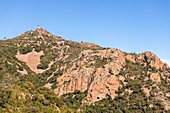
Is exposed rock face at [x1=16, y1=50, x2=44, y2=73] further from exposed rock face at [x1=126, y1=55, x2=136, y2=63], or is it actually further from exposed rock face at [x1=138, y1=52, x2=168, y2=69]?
exposed rock face at [x1=138, y1=52, x2=168, y2=69]

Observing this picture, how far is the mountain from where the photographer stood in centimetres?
8306

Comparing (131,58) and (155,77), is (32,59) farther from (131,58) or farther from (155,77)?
(155,77)

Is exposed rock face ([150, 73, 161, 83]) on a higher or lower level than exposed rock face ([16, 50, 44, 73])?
lower

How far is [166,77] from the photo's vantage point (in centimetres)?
10069

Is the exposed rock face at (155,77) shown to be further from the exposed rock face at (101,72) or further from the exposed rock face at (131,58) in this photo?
the exposed rock face at (131,58)

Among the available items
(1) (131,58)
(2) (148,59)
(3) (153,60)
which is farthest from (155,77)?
(1) (131,58)

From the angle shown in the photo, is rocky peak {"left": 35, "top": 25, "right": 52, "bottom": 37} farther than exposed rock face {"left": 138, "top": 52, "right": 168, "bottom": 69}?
Yes

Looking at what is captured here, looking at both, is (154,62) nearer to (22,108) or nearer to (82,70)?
(82,70)

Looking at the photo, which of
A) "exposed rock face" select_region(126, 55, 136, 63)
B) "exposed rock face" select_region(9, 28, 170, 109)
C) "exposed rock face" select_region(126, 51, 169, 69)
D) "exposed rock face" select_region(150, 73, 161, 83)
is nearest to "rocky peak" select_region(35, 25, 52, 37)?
"exposed rock face" select_region(9, 28, 170, 109)

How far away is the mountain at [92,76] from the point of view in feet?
273

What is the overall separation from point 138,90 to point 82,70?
18198 mm

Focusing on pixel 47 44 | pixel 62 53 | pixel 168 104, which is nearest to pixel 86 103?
pixel 168 104

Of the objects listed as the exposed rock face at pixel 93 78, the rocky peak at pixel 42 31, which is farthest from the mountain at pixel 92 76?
the rocky peak at pixel 42 31

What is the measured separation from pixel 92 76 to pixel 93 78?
1.32m
